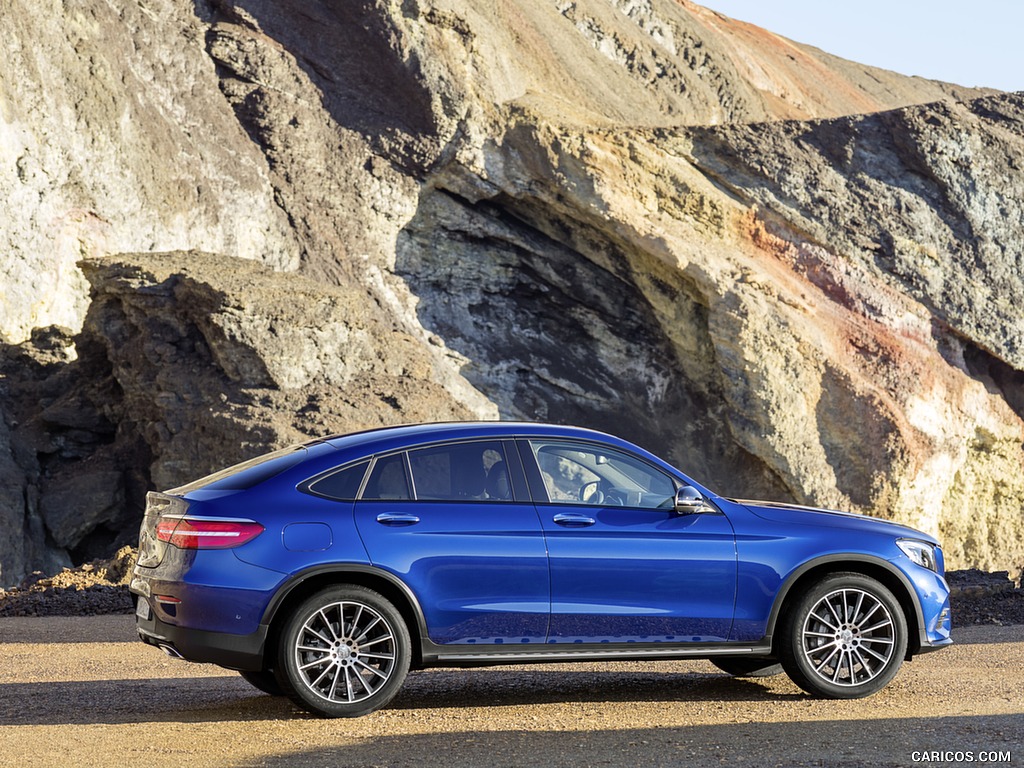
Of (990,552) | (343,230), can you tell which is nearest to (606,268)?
(343,230)

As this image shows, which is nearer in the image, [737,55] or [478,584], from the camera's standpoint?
[478,584]

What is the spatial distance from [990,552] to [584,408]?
8534 millimetres

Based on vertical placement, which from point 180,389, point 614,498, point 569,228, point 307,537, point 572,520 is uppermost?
point 569,228

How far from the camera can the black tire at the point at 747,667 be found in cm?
766

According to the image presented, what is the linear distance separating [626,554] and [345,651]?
1589 millimetres

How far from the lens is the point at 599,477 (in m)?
7.01

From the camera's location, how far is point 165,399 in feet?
59.3

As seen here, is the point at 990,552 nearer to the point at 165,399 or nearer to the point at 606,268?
the point at 606,268

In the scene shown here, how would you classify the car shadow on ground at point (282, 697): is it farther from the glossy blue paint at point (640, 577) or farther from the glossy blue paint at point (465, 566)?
the glossy blue paint at point (465, 566)

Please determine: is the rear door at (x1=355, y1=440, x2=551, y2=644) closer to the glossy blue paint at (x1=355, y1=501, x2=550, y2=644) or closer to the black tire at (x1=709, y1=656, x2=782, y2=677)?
the glossy blue paint at (x1=355, y1=501, x2=550, y2=644)

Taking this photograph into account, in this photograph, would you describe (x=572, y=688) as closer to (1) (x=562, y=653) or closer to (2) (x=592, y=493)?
(1) (x=562, y=653)

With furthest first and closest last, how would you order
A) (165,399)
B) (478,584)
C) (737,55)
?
1. (737,55)
2. (165,399)
3. (478,584)

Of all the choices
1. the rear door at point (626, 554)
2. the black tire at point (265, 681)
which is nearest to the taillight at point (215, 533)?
the black tire at point (265, 681)

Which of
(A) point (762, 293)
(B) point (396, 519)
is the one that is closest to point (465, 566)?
(B) point (396, 519)
